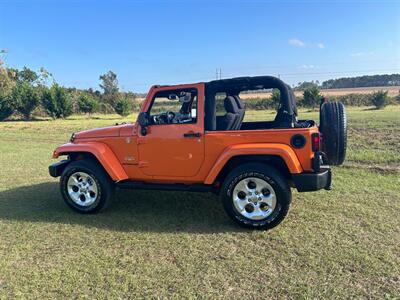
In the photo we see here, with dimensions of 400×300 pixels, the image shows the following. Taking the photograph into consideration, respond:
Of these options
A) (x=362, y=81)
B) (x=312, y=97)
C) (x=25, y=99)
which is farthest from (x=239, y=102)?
(x=362, y=81)

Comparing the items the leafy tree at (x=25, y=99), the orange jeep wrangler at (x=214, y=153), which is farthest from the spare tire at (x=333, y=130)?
the leafy tree at (x=25, y=99)

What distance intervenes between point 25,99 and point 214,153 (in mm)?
34551

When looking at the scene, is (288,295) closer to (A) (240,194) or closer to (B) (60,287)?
(A) (240,194)

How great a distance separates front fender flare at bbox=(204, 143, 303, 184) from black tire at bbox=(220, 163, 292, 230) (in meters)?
0.20

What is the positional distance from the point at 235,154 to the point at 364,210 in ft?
6.89

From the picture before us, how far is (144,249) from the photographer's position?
152 inches

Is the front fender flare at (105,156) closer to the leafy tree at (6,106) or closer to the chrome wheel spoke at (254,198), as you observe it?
the chrome wheel spoke at (254,198)

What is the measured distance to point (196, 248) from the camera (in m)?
3.86

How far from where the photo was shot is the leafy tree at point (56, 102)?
34.2 metres

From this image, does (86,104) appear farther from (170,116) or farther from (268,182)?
(268,182)

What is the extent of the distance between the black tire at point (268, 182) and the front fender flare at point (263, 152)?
0.20 metres

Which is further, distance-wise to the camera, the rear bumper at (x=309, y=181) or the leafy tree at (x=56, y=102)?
the leafy tree at (x=56, y=102)

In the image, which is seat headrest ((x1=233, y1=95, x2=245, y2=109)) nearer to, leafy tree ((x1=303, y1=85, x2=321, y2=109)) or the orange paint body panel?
the orange paint body panel

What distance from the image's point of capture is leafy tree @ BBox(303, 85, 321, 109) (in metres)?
32.3
